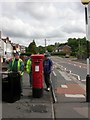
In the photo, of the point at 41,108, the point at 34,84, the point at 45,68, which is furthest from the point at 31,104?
the point at 45,68

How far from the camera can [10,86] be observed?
10.3m

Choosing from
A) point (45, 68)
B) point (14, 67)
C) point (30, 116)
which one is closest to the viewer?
point (30, 116)

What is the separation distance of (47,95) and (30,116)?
12.8 ft

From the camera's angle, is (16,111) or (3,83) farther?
(3,83)

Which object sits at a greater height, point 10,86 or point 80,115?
point 10,86

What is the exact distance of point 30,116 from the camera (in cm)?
795

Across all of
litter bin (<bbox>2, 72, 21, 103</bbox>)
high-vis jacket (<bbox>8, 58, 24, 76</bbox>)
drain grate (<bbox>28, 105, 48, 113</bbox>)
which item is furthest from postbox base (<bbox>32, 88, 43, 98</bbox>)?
drain grate (<bbox>28, 105, 48, 113</bbox>)

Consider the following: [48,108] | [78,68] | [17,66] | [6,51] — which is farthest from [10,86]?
[6,51]

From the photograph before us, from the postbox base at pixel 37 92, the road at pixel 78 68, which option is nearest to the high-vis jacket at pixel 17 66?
the postbox base at pixel 37 92

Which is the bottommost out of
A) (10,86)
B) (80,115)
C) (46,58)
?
(80,115)

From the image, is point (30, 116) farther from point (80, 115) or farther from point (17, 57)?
point (17, 57)

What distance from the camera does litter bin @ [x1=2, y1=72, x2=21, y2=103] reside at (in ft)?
33.6

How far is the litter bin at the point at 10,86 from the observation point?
33.6ft

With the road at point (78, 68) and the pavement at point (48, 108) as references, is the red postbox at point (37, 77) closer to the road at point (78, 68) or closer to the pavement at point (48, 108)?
the pavement at point (48, 108)
